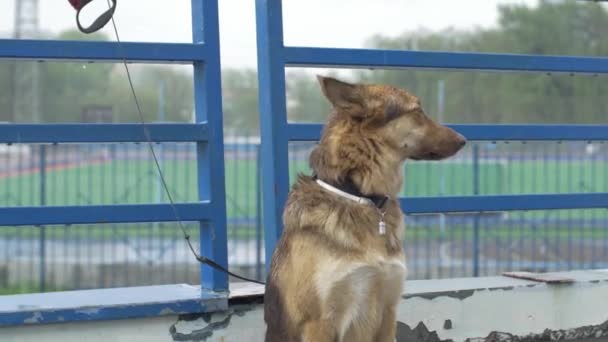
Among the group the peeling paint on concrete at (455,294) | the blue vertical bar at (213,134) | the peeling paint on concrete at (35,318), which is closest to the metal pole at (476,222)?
the peeling paint on concrete at (455,294)

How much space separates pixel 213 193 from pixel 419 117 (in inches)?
46.6

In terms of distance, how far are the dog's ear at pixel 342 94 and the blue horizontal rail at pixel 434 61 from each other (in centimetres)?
90

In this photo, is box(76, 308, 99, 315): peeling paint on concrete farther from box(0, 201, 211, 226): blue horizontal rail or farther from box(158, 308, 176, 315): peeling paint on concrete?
box(0, 201, 211, 226): blue horizontal rail

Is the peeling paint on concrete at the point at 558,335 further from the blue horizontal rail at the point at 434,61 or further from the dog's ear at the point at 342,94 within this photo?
the dog's ear at the point at 342,94

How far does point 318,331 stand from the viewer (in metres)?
4.00

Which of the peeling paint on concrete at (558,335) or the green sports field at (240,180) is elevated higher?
the green sports field at (240,180)

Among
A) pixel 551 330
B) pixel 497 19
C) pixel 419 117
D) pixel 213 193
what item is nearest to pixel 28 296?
pixel 213 193

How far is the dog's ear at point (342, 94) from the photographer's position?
408 centimetres

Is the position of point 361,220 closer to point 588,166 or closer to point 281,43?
point 281,43

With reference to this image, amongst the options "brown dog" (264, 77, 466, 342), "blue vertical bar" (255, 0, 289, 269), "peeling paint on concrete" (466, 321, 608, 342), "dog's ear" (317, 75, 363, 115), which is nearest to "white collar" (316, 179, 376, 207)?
"brown dog" (264, 77, 466, 342)

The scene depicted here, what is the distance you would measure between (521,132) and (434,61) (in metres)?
0.73

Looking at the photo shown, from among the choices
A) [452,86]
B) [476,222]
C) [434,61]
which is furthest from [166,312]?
[452,86]

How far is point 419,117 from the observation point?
4.30 metres

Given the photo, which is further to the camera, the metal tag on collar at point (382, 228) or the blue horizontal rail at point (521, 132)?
the blue horizontal rail at point (521, 132)
